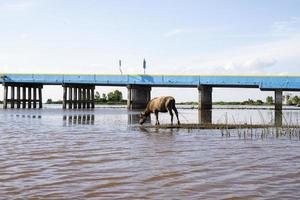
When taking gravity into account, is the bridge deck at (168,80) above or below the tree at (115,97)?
above

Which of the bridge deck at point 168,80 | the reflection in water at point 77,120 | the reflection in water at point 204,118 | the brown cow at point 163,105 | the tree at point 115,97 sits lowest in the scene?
the reflection in water at point 204,118

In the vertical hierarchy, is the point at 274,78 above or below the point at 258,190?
above

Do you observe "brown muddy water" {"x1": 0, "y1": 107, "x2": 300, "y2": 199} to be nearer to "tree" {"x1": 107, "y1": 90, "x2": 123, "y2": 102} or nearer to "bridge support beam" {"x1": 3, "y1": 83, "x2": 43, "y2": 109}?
"bridge support beam" {"x1": 3, "y1": 83, "x2": 43, "y2": 109}

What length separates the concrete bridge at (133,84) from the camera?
69.6 metres

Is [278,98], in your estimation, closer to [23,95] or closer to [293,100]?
[23,95]

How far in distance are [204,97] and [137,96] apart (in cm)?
1375

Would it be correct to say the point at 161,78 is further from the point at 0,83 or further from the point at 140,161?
the point at 140,161

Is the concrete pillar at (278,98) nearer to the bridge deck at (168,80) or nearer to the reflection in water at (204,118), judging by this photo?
the bridge deck at (168,80)

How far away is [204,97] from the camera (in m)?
75.0

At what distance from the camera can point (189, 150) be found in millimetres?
12172

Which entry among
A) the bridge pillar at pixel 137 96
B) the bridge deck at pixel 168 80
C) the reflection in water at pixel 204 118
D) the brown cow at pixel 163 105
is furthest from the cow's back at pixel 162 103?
the bridge pillar at pixel 137 96

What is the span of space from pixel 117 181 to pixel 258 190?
2.43m

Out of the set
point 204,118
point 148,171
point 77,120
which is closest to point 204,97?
point 204,118

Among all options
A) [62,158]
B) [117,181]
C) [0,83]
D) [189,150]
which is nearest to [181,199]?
[117,181]
